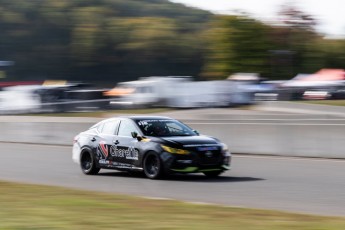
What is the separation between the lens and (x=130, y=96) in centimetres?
5144

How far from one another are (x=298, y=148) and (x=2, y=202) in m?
11.6

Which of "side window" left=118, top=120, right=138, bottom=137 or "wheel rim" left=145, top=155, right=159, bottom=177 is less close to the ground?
"side window" left=118, top=120, right=138, bottom=137

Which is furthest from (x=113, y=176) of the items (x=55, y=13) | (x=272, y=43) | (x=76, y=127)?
(x=55, y=13)

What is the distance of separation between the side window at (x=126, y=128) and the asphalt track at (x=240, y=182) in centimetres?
88

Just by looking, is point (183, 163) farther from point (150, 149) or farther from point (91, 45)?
point (91, 45)

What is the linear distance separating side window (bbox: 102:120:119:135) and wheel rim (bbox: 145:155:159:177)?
4.42ft

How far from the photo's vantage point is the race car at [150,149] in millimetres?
16031

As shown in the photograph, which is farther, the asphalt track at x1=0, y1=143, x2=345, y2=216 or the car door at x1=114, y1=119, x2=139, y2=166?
the car door at x1=114, y1=119, x2=139, y2=166

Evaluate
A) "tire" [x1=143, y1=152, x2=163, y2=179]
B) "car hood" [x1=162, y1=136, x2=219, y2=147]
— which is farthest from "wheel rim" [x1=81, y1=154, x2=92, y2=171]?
"car hood" [x1=162, y1=136, x2=219, y2=147]

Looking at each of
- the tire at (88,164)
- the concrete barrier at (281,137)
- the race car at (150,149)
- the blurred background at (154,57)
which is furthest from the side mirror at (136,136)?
the blurred background at (154,57)

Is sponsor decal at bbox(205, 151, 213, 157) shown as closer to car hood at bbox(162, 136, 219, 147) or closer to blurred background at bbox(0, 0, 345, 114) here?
car hood at bbox(162, 136, 219, 147)

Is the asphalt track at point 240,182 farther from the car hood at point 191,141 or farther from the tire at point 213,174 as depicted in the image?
the car hood at point 191,141

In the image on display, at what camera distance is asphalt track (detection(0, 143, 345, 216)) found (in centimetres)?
1228

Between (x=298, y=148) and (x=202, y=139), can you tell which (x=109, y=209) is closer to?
(x=202, y=139)
